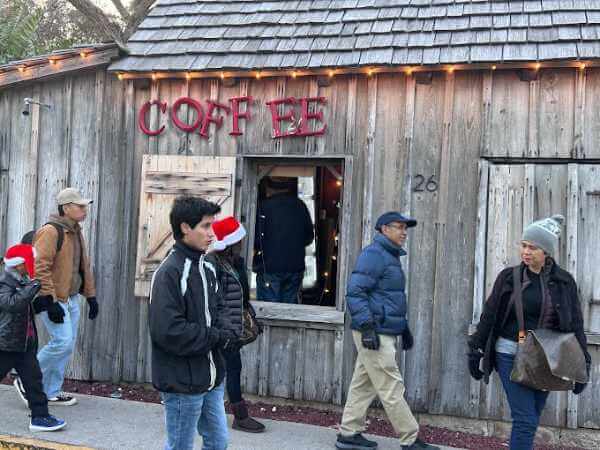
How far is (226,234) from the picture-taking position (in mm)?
4832

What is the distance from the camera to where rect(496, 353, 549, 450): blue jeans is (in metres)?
4.30

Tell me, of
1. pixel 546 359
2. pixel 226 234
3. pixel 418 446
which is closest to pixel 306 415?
pixel 418 446

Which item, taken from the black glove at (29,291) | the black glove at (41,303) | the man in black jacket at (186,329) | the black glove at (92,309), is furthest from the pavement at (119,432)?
the man in black jacket at (186,329)

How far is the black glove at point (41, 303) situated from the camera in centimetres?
540

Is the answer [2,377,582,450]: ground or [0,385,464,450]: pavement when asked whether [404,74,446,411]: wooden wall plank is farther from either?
[0,385,464,450]: pavement

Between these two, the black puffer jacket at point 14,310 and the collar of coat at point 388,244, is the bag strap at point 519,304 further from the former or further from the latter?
the black puffer jacket at point 14,310

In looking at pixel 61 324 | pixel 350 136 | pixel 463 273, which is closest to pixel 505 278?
pixel 463 273

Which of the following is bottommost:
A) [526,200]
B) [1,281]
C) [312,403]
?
[312,403]

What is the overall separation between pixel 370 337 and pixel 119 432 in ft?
7.50

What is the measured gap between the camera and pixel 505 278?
4461mm

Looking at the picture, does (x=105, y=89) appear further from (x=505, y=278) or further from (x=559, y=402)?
(x=559, y=402)

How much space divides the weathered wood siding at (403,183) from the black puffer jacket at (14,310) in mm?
1747

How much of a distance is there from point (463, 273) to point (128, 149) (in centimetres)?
363

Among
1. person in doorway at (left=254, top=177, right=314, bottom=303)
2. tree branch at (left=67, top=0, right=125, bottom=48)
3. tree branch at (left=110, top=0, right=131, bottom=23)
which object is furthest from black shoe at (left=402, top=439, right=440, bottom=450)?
tree branch at (left=110, top=0, right=131, bottom=23)
